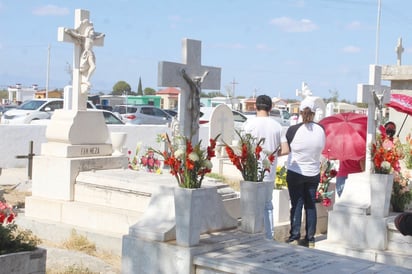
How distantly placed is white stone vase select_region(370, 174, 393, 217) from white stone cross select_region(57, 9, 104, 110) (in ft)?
14.0

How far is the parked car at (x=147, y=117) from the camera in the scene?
91.5ft

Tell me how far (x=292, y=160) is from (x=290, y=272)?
2.49m

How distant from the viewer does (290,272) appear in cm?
409

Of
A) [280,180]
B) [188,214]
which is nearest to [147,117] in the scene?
[280,180]

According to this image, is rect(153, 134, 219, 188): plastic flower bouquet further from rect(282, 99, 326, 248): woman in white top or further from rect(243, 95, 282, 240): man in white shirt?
rect(282, 99, 326, 248): woman in white top

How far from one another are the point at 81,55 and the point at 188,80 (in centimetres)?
334

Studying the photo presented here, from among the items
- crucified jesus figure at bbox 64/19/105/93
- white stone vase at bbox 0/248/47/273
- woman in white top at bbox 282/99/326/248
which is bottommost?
white stone vase at bbox 0/248/47/273

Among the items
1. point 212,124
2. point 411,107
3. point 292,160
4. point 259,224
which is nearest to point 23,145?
point 212,124

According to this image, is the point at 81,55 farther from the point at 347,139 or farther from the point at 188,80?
the point at 347,139

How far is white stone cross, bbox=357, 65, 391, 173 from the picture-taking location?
22.9 feet

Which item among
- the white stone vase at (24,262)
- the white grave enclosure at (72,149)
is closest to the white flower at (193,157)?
the white stone vase at (24,262)

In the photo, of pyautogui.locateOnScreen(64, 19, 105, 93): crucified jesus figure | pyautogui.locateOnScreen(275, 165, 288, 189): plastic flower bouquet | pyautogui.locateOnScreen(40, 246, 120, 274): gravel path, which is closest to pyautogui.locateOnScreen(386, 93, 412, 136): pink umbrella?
pyautogui.locateOnScreen(275, 165, 288, 189): plastic flower bouquet

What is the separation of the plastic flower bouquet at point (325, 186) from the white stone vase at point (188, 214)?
4220 mm

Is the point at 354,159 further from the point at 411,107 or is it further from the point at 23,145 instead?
the point at 23,145
